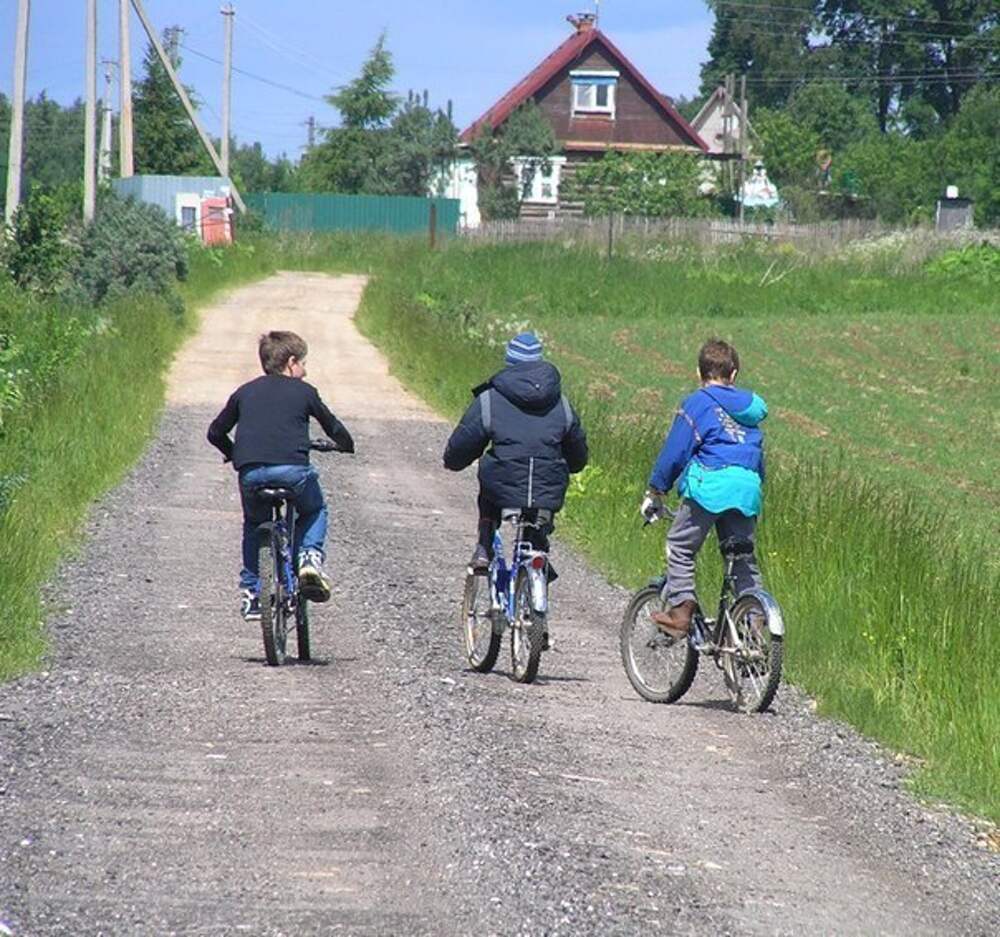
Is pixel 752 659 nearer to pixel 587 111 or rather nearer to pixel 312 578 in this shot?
pixel 312 578

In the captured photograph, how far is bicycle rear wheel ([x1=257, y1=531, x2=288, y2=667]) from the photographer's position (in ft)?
33.9

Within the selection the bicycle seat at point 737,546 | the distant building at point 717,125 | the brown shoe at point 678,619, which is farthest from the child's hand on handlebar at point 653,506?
the distant building at point 717,125

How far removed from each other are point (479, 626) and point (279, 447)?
4.53 feet

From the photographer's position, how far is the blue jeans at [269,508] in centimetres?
1044

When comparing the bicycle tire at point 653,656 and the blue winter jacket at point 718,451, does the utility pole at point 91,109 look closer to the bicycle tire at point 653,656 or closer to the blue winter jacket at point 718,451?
the bicycle tire at point 653,656

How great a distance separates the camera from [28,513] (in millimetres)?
14688

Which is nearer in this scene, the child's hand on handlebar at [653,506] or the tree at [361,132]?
the child's hand on handlebar at [653,506]

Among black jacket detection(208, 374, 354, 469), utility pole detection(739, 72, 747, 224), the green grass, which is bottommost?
the green grass

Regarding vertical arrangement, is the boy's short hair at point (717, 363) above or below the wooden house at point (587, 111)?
below

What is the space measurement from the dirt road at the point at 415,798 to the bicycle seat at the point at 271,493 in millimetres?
856

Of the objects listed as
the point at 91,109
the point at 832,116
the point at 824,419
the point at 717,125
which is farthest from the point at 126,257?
the point at 832,116

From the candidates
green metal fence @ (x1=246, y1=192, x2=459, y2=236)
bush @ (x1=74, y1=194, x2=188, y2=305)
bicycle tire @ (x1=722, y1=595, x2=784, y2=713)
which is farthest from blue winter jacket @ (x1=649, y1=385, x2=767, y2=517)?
green metal fence @ (x1=246, y1=192, x2=459, y2=236)

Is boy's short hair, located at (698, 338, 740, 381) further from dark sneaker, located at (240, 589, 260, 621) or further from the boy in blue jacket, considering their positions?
dark sneaker, located at (240, 589, 260, 621)

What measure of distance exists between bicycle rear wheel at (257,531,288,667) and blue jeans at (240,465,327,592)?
106mm
